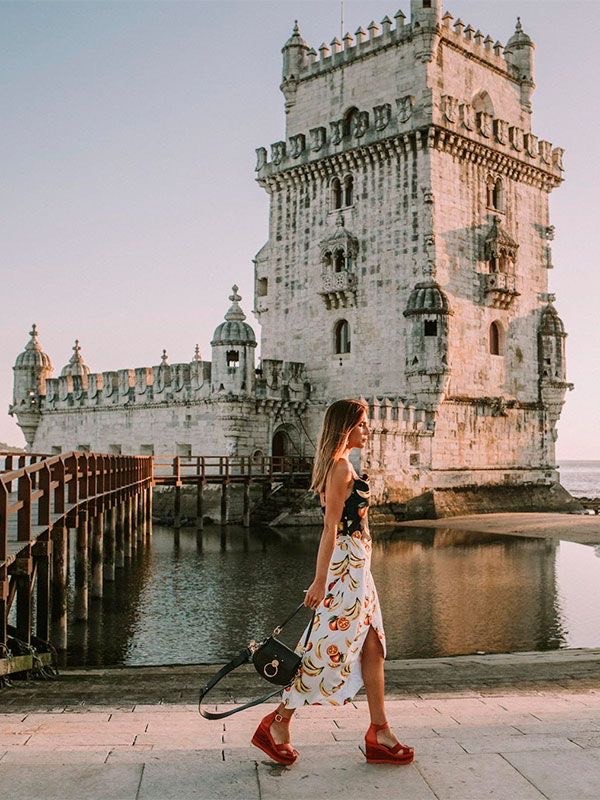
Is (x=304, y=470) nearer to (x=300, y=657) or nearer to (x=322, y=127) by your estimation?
(x=322, y=127)

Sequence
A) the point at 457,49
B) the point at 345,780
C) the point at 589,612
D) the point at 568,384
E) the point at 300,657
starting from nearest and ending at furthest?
the point at 345,780 → the point at 300,657 → the point at 589,612 → the point at 457,49 → the point at 568,384

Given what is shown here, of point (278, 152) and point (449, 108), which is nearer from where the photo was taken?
point (449, 108)

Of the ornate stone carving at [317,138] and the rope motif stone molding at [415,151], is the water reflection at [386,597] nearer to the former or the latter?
the rope motif stone molding at [415,151]

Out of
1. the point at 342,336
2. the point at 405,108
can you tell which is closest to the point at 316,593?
the point at 405,108

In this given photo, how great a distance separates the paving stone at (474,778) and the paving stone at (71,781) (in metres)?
1.68

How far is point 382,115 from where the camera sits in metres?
35.8

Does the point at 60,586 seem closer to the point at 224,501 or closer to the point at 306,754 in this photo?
the point at 306,754

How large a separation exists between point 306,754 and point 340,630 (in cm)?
78

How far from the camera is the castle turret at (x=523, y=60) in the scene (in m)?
40.6

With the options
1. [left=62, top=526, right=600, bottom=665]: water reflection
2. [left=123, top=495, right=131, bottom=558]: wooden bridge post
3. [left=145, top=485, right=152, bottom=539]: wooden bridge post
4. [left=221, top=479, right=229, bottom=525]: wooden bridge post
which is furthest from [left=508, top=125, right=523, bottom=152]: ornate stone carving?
[left=123, top=495, right=131, bottom=558]: wooden bridge post

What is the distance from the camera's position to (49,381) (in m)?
45.3

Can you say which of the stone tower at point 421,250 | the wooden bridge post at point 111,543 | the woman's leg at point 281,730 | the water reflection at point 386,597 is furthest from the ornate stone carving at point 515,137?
the woman's leg at point 281,730

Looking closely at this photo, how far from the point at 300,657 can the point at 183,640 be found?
9.48 m

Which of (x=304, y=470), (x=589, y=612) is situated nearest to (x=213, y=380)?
(x=304, y=470)
